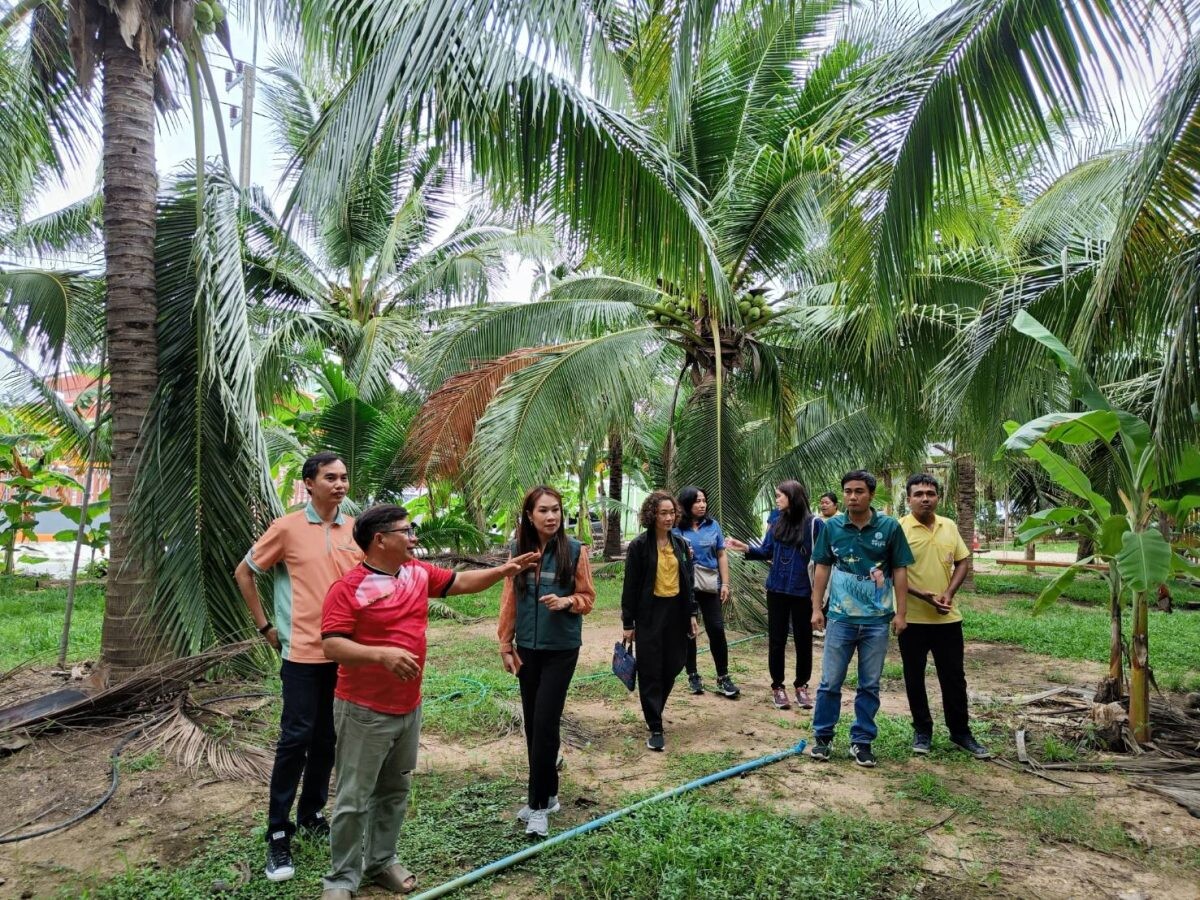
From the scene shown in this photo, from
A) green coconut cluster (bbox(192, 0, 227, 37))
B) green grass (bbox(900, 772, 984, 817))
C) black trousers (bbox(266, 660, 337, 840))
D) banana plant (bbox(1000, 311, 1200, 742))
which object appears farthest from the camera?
green coconut cluster (bbox(192, 0, 227, 37))

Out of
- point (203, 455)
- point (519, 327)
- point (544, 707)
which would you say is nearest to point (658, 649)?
point (544, 707)

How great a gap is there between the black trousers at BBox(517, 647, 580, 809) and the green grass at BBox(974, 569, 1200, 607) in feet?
38.0

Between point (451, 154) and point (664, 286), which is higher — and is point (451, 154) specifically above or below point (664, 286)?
below

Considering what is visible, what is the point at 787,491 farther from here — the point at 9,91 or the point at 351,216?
the point at 351,216

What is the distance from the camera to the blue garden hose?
10.7 ft

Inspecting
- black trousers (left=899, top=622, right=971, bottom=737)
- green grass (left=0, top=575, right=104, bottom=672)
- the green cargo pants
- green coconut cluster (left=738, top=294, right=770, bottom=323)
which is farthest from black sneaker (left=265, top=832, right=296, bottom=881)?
green coconut cluster (left=738, top=294, right=770, bottom=323)

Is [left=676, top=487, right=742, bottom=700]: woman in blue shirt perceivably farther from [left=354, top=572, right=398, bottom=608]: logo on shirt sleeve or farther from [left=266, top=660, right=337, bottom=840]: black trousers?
[left=354, top=572, right=398, bottom=608]: logo on shirt sleeve

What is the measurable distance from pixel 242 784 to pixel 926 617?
411cm

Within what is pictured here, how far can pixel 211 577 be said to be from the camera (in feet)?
18.4

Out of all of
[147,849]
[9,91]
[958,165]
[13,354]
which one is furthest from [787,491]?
[13,354]

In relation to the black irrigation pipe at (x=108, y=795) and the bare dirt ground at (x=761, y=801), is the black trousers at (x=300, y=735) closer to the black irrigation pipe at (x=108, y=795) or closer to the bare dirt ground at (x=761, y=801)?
the bare dirt ground at (x=761, y=801)

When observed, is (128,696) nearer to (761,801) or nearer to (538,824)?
(538,824)

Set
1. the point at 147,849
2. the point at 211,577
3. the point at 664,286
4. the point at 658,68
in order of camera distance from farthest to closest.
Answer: the point at 664,286 < the point at 211,577 < the point at 658,68 < the point at 147,849

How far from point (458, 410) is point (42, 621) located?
232 inches
